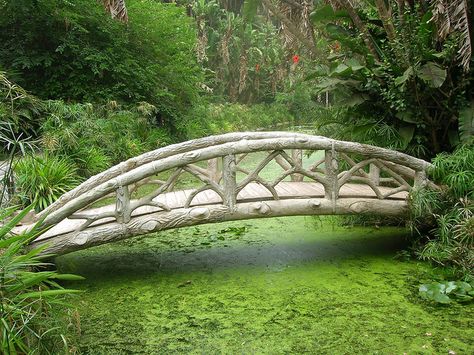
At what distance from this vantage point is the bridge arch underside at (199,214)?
4113mm

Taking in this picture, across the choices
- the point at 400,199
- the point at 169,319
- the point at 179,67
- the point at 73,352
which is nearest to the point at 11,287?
the point at 73,352

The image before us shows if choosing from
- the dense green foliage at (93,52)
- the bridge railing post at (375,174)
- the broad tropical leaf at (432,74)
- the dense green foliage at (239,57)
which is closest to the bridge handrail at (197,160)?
the bridge railing post at (375,174)

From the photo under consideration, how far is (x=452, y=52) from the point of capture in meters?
5.32

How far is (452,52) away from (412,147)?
1279 mm

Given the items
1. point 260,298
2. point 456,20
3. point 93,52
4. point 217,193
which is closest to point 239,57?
point 93,52

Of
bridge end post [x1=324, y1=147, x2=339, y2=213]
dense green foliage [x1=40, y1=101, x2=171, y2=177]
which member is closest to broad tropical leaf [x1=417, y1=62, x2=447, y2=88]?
bridge end post [x1=324, y1=147, x2=339, y2=213]

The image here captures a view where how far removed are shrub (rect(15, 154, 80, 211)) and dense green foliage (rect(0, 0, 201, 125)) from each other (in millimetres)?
4556

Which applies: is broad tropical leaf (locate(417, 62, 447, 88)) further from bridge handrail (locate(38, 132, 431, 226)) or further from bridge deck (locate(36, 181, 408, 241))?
bridge deck (locate(36, 181, 408, 241))

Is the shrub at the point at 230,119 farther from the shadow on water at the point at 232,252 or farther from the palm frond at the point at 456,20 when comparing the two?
the palm frond at the point at 456,20

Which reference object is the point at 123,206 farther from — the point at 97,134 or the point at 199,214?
the point at 97,134

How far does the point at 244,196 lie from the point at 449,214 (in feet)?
7.06

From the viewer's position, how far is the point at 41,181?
5.96m

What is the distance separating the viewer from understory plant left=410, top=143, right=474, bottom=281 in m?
4.28

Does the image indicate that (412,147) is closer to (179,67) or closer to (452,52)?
(452,52)
